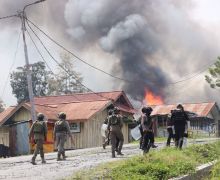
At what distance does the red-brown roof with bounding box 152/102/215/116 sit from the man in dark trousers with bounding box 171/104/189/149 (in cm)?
3787

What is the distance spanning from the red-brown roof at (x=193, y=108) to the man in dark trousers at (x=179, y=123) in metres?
37.9

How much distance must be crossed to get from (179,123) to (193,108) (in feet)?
135

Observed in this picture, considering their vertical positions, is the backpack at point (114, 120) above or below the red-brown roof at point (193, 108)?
below

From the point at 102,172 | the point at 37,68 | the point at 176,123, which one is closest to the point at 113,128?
the point at 176,123

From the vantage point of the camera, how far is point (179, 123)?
16828 millimetres

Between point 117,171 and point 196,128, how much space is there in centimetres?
4744

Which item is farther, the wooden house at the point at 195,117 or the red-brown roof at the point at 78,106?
the wooden house at the point at 195,117

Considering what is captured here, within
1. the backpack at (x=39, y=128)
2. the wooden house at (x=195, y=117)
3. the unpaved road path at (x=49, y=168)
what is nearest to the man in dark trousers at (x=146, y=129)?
the unpaved road path at (x=49, y=168)

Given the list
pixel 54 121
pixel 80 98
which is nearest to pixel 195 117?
pixel 80 98

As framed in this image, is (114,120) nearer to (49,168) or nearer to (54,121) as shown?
(49,168)

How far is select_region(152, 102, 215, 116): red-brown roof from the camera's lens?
55281mm

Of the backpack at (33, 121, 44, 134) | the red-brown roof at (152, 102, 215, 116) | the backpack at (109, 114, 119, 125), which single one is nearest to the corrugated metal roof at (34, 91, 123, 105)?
the red-brown roof at (152, 102, 215, 116)

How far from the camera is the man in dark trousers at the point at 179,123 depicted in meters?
16.8

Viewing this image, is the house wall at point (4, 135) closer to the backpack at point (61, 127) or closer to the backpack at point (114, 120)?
the backpack at point (61, 127)
